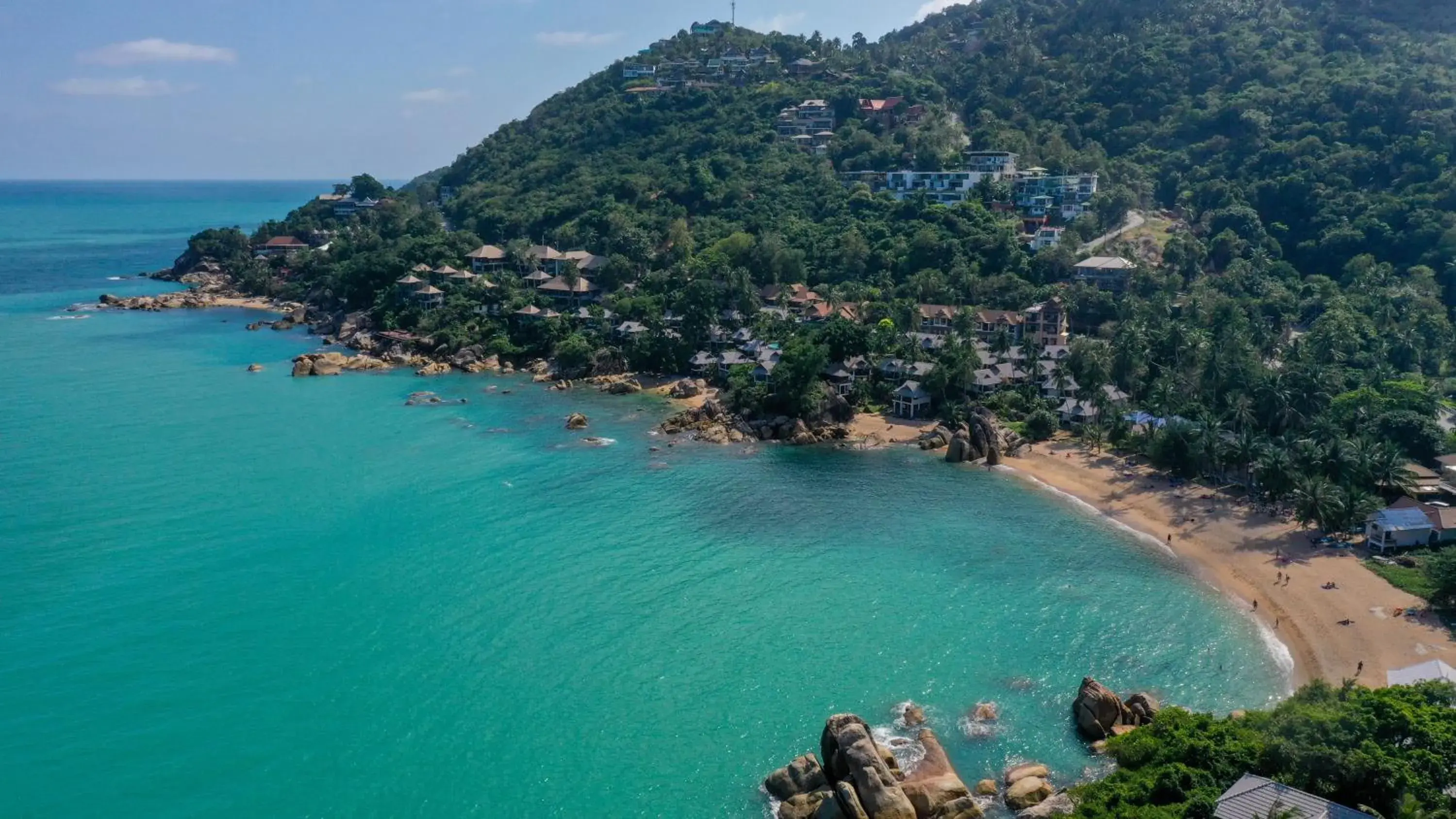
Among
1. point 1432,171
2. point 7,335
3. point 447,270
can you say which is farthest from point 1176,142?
point 7,335

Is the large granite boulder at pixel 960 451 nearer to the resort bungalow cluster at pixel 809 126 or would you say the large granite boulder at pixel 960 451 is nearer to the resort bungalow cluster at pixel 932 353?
the resort bungalow cluster at pixel 932 353

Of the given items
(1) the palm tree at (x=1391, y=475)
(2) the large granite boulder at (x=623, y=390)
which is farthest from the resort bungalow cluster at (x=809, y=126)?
(1) the palm tree at (x=1391, y=475)

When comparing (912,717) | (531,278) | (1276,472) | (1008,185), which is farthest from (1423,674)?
(1008,185)

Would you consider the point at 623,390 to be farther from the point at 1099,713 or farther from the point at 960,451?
the point at 1099,713

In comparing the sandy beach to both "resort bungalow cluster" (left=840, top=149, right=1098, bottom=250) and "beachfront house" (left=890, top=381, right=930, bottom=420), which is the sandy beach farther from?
"resort bungalow cluster" (left=840, top=149, right=1098, bottom=250)

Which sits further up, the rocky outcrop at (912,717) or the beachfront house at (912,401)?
the beachfront house at (912,401)

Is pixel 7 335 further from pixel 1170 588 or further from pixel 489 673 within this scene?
pixel 1170 588
